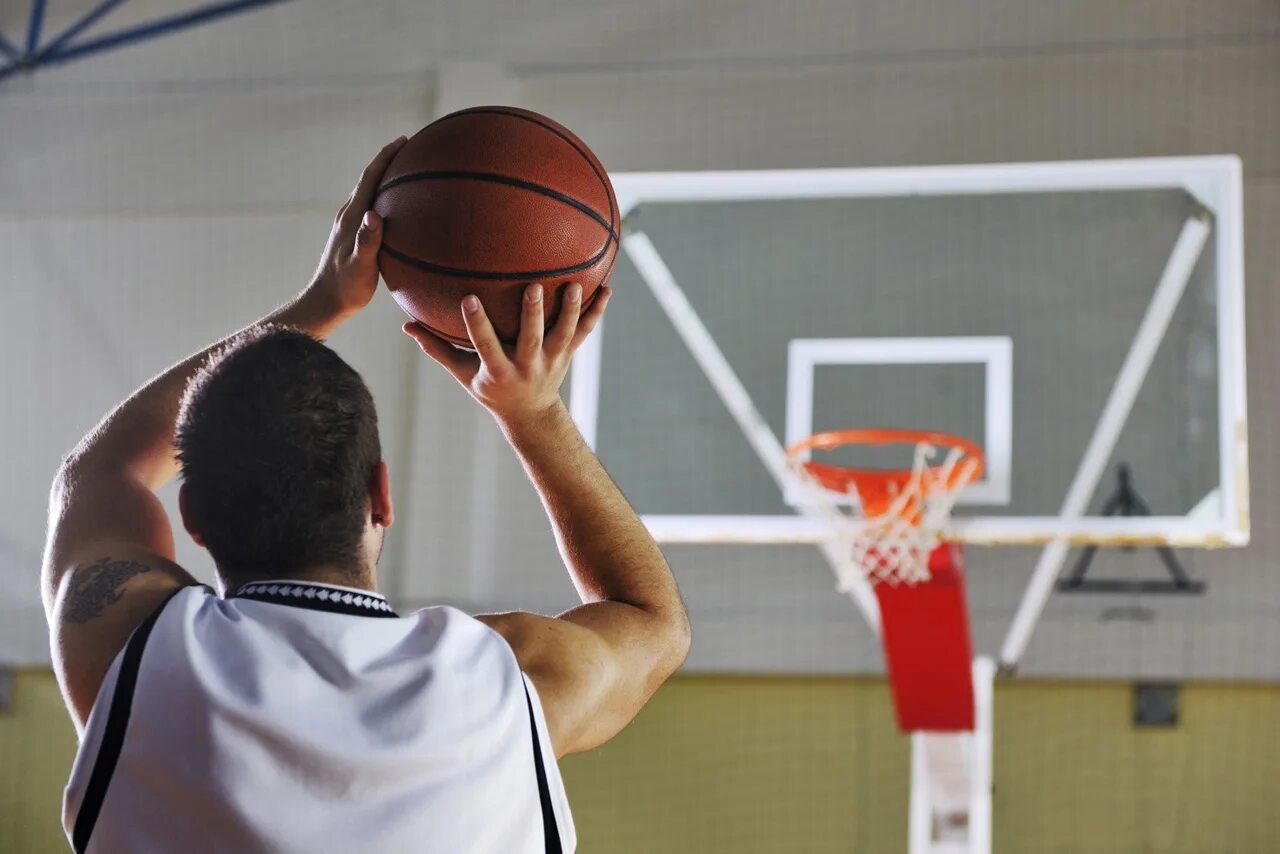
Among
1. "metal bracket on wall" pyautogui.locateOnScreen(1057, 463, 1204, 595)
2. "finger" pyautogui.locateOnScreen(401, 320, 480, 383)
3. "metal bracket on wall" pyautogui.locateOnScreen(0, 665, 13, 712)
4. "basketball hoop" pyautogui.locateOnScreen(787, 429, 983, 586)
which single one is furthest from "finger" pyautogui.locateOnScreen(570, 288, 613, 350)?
"metal bracket on wall" pyautogui.locateOnScreen(0, 665, 13, 712)

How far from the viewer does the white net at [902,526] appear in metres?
4.36

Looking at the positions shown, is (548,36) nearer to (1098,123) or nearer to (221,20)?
(221,20)

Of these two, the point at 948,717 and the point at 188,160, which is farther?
the point at 188,160

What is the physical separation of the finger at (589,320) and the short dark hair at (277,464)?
1.01 ft

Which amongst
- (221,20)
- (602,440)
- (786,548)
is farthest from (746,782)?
(221,20)

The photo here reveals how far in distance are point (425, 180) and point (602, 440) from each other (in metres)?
4.28

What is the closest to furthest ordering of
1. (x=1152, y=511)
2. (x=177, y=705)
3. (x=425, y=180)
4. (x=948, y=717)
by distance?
(x=177, y=705), (x=425, y=180), (x=948, y=717), (x=1152, y=511)

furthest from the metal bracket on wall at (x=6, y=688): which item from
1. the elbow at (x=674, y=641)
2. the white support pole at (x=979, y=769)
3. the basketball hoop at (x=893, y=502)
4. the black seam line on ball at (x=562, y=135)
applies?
the elbow at (x=674, y=641)

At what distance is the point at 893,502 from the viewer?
4559mm

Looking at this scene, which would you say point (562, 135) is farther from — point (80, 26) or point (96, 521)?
point (80, 26)

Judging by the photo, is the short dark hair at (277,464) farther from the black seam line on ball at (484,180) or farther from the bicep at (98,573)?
the black seam line on ball at (484,180)

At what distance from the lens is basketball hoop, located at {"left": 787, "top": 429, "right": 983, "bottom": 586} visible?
4383 mm

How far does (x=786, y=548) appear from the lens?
6.66 m

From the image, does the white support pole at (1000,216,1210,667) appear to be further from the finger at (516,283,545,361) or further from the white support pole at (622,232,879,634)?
the finger at (516,283,545,361)
